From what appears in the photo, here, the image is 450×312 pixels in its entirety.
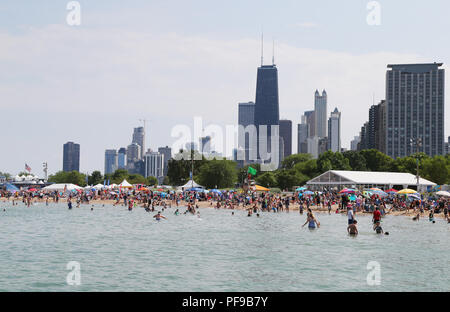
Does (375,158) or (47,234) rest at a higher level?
(375,158)

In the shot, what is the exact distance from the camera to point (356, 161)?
140000 millimetres

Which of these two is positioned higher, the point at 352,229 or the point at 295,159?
the point at 295,159

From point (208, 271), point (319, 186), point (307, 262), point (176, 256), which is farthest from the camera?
point (319, 186)

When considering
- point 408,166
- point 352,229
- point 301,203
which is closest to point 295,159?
point 408,166

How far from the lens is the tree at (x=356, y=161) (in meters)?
139

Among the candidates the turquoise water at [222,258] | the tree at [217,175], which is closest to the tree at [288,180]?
the tree at [217,175]

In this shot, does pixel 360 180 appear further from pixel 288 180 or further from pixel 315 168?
pixel 315 168

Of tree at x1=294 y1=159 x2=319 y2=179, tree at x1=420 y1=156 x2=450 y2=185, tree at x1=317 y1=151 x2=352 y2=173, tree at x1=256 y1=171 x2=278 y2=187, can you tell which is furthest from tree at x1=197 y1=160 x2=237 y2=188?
tree at x1=420 y1=156 x2=450 y2=185

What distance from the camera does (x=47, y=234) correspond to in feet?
110

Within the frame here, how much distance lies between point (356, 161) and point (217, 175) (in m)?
41.7

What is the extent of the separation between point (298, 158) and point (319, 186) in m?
92.3

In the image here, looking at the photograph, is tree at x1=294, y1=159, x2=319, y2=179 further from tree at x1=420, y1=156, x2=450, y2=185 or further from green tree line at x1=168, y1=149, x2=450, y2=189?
tree at x1=420, y1=156, x2=450, y2=185
